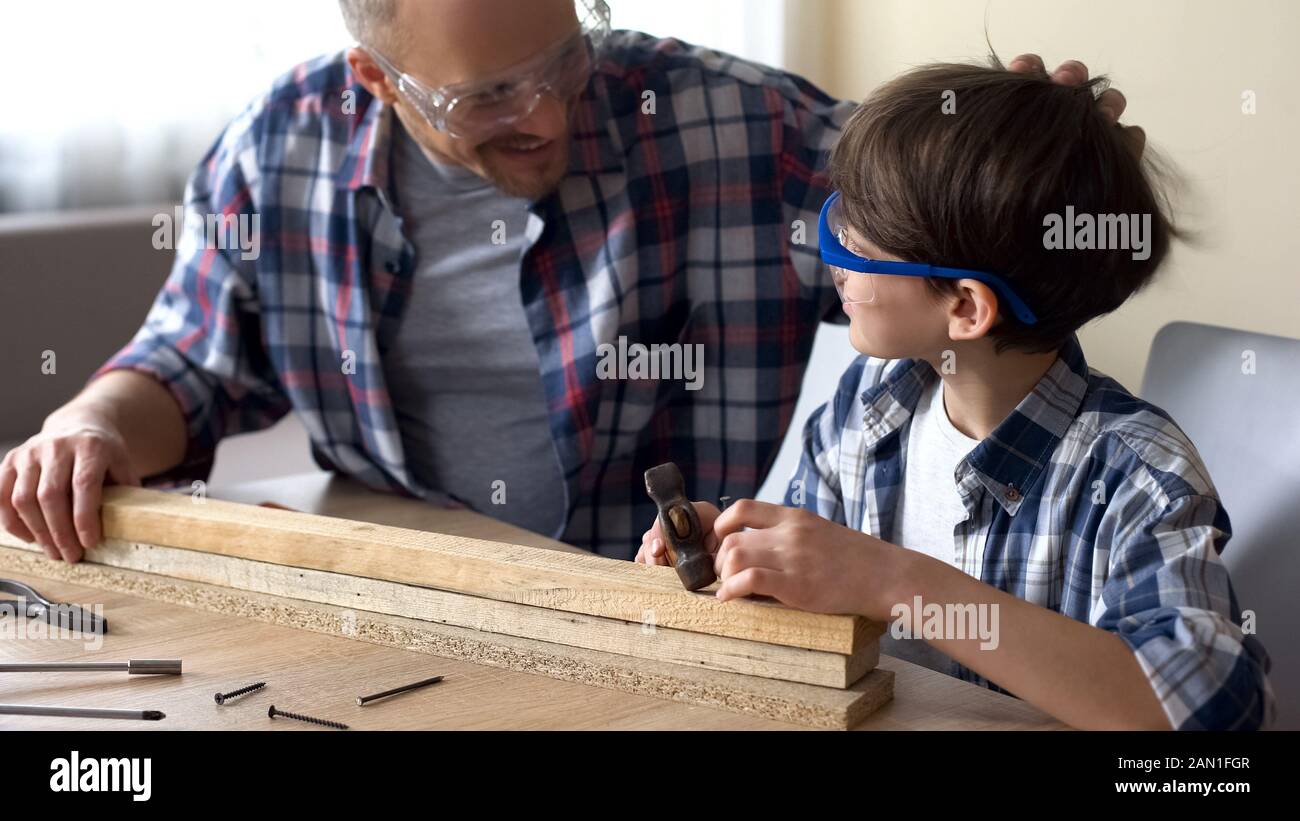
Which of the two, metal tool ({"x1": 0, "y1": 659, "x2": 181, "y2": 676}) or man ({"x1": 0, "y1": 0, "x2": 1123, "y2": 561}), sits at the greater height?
man ({"x1": 0, "y1": 0, "x2": 1123, "y2": 561})

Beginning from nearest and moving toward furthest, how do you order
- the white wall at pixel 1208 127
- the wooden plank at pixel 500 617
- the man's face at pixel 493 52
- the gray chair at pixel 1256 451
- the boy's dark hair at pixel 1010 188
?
the wooden plank at pixel 500 617 < the boy's dark hair at pixel 1010 188 < the gray chair at pixel 1256 451 < the man's face at pixel 493 52 < the white wall at pixel 1208 127

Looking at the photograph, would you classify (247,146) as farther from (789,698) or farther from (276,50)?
(276,50)

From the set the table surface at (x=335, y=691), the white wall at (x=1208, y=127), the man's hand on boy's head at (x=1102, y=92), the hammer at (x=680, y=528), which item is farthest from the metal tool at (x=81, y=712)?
the white wall at (x=1208, y=127)

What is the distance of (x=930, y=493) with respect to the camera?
4.87ft

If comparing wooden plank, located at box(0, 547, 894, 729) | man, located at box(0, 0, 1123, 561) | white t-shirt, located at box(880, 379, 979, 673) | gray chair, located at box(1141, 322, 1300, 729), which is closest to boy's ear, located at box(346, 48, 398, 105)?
man, located at box(0, 0, 1123, 561)

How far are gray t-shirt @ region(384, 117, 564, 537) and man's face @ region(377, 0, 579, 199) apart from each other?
14cm

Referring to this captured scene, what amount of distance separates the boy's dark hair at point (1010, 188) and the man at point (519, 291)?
0.61 metres

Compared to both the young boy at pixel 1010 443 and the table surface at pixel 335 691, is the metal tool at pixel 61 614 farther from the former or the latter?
the young boy at pixel 1010 443

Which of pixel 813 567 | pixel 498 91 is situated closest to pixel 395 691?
pixel 813 567

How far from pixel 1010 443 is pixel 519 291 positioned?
2.88 feet

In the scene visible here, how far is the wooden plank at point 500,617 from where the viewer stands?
114 centimetres

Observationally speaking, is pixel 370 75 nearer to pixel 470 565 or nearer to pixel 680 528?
pixel 470 565

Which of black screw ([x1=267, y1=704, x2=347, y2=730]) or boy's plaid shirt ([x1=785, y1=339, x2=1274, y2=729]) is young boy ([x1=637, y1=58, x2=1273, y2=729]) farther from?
black screw ([x1=267, y1=704, x2=347, y2=730])

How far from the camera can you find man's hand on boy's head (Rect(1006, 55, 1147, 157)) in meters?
1.38
